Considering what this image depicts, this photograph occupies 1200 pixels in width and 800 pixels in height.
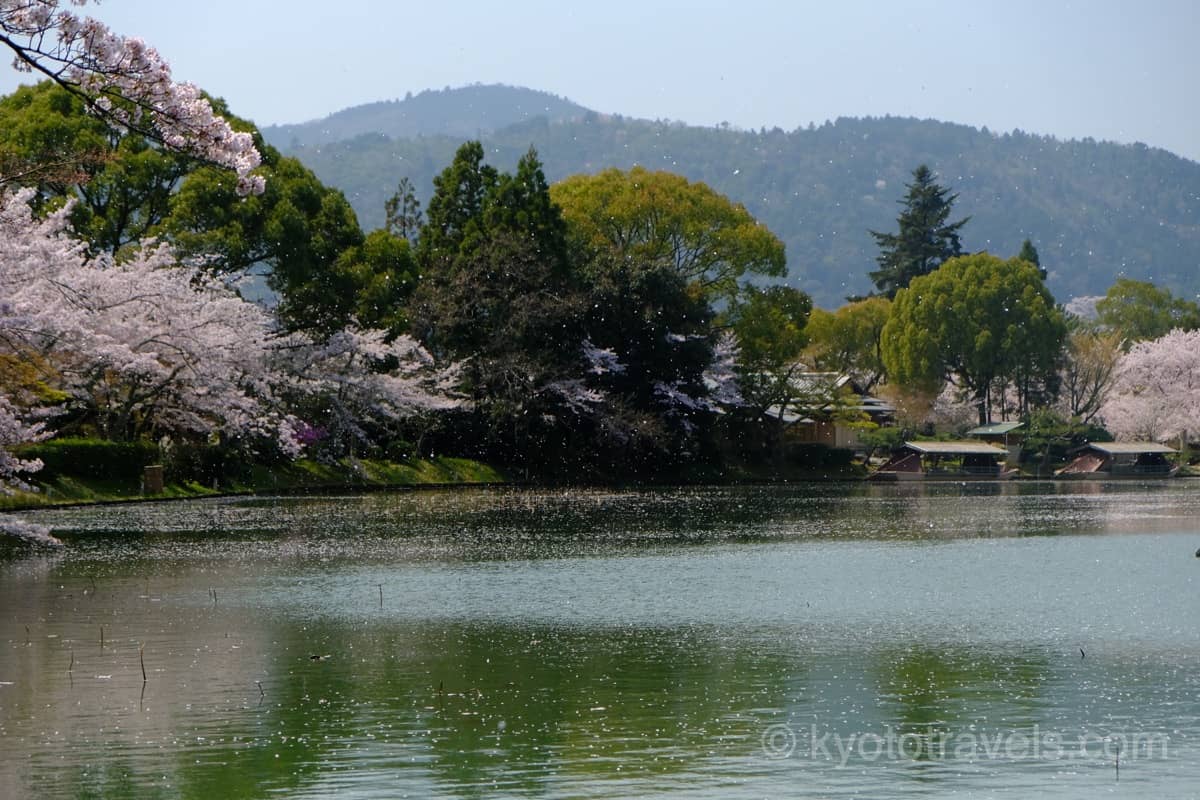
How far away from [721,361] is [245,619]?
152ft

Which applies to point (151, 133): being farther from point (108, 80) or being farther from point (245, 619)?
point (245, 619)

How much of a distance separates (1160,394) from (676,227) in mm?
37403

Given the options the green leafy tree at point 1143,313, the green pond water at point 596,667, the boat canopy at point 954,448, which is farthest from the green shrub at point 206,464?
the green leafy tree at point 1143,313

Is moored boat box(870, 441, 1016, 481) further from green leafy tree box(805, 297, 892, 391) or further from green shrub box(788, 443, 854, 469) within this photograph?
green leafy tree box(805, 297, 892, 391)

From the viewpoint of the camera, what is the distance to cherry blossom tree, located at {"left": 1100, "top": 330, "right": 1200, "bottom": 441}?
90.0m

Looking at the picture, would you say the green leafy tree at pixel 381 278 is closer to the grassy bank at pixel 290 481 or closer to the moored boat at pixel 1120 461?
the grassy bank at pixel 290 481

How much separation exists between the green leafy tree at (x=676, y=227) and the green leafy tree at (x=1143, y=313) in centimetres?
4328

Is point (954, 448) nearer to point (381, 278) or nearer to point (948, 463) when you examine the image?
point (948, 463)

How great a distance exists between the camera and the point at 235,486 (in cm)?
4738

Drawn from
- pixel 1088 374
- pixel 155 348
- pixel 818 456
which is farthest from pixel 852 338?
pixel 155 348

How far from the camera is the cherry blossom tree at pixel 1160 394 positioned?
295ft

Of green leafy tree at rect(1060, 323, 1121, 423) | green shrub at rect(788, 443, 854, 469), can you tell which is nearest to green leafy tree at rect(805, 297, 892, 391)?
green leafy tree at rect(1060, 323, 1121, 423)

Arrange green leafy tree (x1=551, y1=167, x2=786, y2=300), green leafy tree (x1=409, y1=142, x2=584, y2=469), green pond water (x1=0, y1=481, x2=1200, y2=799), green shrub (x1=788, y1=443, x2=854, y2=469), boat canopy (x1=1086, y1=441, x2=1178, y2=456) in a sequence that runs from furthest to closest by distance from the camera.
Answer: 1. boat canopy (x1=1086, y1=441, x2=1178, y2=456)
2. green shrub (x1=788, y1=443, x2=854, y2=469)
3. green leafy tree (x1=551, y1=167, x2=786, y2=300)
4. green leafy tree (x1=409, y1=142, x2=584, y2=469)
5. green pond water (x1=0, y1=481, x2=1200, y2=799)

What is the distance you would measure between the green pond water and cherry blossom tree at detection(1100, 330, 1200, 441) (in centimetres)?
6205
